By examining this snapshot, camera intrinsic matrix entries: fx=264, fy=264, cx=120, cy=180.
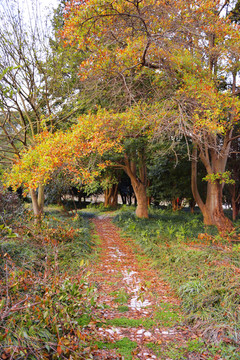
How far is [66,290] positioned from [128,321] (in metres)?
1.08

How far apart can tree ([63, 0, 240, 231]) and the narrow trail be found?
3454 mm

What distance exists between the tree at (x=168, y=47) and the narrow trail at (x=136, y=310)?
345cm

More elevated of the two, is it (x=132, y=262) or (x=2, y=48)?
(x=2, y=48)

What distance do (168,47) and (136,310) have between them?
6.34 meters

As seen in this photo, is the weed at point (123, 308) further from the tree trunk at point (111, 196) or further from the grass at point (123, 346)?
the tree trunk at point (111, 196)

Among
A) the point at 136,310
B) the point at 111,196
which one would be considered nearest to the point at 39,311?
the point at 136,310

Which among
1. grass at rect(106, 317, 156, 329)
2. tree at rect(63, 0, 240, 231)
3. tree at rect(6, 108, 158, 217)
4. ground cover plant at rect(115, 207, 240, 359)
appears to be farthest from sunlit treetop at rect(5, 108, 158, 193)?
grass at rect(106, 317, 156, 329)

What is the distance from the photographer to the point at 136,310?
422 cm

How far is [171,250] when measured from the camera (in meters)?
6.80

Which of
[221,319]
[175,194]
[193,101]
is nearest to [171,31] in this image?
[193,101]

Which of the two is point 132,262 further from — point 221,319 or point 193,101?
point 193,101

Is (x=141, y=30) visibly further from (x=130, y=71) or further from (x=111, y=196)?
(x=111, y=196)

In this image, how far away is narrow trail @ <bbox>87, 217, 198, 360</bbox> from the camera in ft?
10.9

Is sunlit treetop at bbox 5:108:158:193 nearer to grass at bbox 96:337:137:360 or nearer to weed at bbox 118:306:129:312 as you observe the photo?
weed at bbox 118:306:129:312
